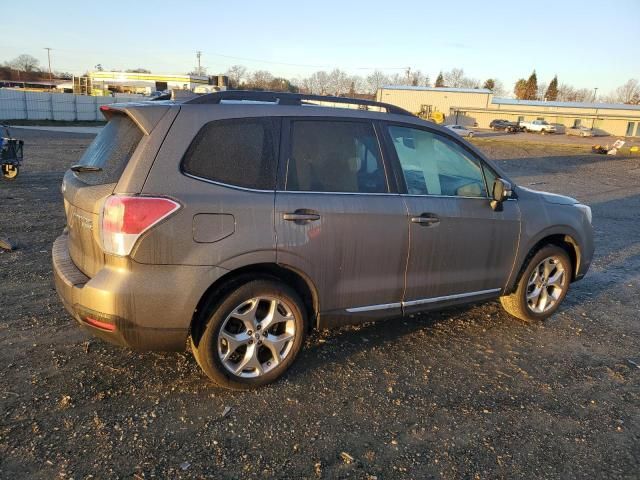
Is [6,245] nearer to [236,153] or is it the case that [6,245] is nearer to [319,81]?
[236,153]

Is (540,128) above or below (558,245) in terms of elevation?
above

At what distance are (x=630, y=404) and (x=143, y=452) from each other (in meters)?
3.23

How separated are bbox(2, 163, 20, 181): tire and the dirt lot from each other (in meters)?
7.70

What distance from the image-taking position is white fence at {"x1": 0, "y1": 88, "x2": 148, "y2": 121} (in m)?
36.2

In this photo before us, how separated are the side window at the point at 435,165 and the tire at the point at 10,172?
10774 mm

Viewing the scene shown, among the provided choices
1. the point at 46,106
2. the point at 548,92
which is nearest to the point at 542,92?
the point at 548,92

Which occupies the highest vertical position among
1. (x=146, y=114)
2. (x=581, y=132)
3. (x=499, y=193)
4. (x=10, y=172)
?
(x=146, y=114)

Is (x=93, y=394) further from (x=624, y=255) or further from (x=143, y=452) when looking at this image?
(x=624, y=255)

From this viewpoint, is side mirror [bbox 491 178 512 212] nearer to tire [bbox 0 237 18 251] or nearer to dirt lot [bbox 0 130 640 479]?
dirt lot [bbox 0 130 640 479]

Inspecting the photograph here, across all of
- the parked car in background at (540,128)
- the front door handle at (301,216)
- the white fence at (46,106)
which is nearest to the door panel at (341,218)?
the front door handle at (301,216)

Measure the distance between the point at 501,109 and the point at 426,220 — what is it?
261 ft

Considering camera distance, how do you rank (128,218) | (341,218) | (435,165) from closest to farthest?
1. (128,218)
2. (341,218)
3. (435,165)

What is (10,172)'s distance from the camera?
11.6 m

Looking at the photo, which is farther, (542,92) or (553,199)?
(542,92)
